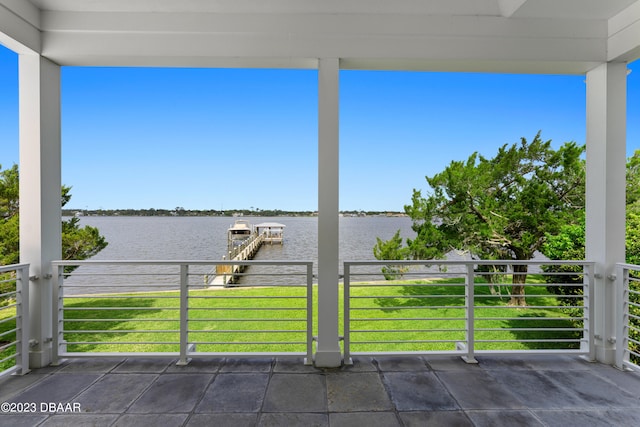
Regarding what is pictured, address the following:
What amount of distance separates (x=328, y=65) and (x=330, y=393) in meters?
2.68

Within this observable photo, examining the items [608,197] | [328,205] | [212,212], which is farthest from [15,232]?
[212,212]

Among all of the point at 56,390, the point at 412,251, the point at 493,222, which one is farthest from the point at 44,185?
the point at 493,222

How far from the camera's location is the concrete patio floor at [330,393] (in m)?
1.96

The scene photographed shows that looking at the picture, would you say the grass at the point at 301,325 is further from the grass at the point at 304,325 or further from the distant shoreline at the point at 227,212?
the distant shoreline at the point at 227,212

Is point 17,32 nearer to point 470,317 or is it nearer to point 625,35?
point 470,317

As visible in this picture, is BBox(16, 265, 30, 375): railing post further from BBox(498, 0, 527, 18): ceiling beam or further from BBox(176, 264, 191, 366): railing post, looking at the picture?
BBox(498, 0, 527, 18): ceiling beam

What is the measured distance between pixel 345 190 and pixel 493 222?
11.2 m

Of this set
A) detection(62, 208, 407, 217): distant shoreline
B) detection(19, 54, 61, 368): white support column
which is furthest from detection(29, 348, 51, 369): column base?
detection(62, 208, 407, 217): distant shoreline

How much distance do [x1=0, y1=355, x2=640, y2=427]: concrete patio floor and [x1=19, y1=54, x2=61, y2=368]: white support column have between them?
0.38 meters

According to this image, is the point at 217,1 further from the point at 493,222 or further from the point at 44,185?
the point at 493,222

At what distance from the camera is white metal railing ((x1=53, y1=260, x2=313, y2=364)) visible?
2.71 metres

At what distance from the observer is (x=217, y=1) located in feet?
8.63

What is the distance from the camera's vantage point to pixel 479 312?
29.5ft

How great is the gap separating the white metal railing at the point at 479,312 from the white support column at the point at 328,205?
152mm
